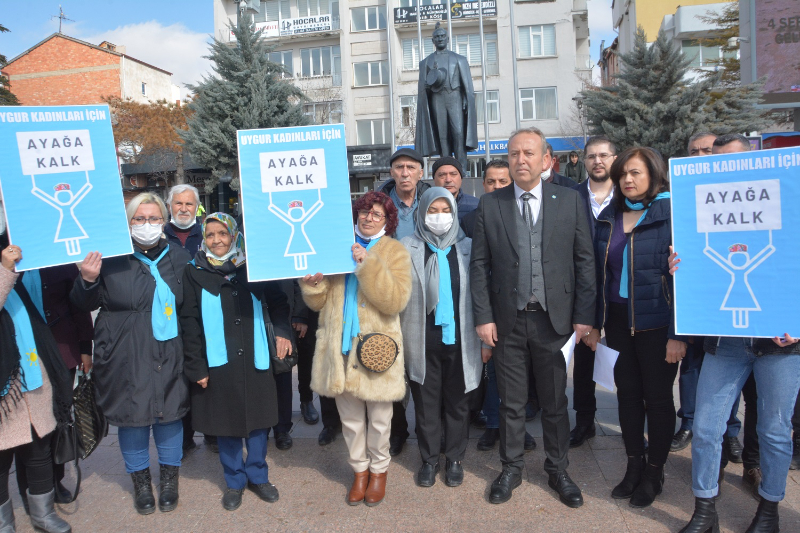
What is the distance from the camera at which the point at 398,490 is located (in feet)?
12.7

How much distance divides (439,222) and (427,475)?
1.71 metres

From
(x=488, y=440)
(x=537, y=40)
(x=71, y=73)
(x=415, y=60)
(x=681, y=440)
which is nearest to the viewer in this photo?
(x=681, y=440)

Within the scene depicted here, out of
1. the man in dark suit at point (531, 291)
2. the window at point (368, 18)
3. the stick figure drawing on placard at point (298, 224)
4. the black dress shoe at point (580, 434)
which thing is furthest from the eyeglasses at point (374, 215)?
the window at point (368, 18)

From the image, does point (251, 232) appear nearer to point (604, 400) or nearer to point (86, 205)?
point (86, 205)

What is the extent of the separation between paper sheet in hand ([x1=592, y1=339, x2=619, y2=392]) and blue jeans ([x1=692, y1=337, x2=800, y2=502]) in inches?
18.3

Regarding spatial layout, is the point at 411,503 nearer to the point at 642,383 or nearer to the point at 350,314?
the point at 350,314

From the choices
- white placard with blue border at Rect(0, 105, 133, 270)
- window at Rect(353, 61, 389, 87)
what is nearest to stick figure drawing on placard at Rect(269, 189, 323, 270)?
white placard with blue border at Rect(0, 105, 133, 270)

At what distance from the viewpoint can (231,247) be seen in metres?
3.67

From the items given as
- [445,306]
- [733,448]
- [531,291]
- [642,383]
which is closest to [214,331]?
[445,306]

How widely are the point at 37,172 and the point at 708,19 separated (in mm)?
32716

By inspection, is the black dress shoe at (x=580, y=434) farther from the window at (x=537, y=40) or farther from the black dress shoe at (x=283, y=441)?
the window at (x=537, y=40)

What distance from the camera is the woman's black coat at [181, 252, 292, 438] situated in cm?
363

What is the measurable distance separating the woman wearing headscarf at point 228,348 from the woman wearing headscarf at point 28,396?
0.78 meters

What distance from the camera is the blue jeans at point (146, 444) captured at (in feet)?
12.1
